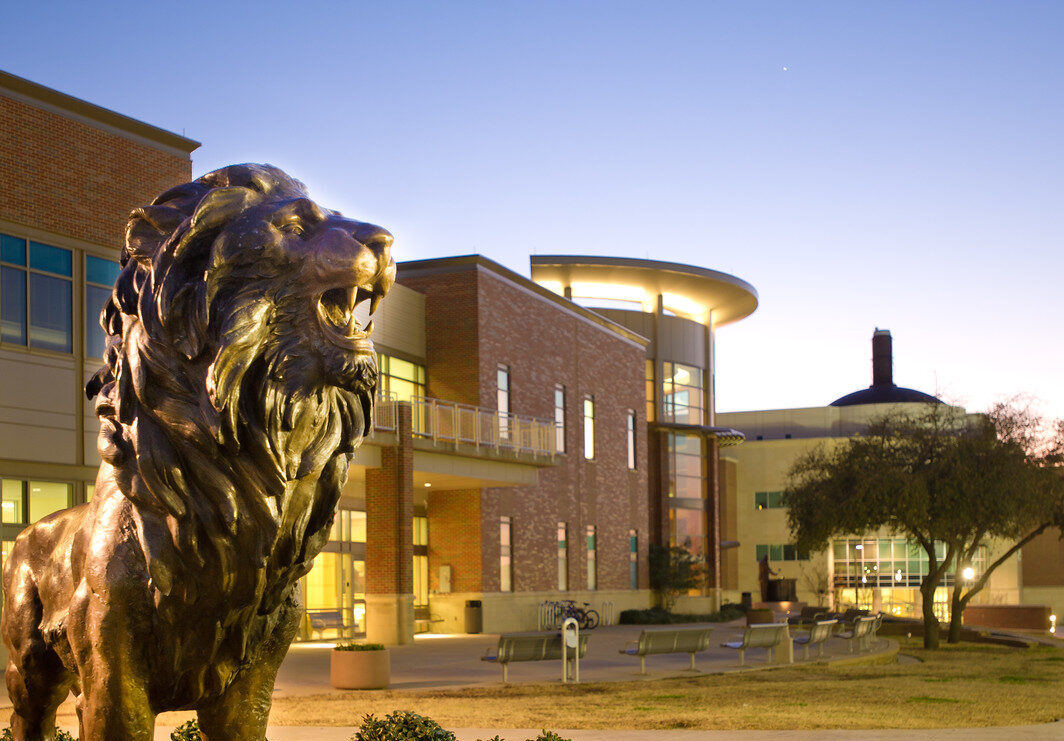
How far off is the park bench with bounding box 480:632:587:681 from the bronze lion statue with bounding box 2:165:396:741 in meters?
16.3

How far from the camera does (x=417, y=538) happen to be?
3622 cm

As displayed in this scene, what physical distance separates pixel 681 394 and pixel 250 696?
5371 centimetres

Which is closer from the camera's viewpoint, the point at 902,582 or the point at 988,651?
the point at 988,651

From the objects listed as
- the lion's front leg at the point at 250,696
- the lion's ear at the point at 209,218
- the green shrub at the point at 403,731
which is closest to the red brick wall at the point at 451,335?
the green shrub at the point at 403,731

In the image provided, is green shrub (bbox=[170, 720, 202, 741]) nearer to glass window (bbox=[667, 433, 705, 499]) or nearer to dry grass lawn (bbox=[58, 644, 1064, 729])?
dry grass lawn (bbox=[58, 644, 1064, 729])

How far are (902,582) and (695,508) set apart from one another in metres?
21.1

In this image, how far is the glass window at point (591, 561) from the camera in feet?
145

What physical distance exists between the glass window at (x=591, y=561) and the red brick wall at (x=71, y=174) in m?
24.5

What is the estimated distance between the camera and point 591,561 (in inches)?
1751

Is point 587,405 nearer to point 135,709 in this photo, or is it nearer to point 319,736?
point 319,736

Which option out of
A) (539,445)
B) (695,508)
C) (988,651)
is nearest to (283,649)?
(988,651)

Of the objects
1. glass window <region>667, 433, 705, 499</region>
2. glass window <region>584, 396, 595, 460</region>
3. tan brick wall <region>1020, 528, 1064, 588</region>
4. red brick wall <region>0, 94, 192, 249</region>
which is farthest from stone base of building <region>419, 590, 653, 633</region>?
tan brick wall <region>1020, 528, 1064, 588</region>

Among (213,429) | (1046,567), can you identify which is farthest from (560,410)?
(1046,567)

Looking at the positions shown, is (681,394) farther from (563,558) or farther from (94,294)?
(94,294)
